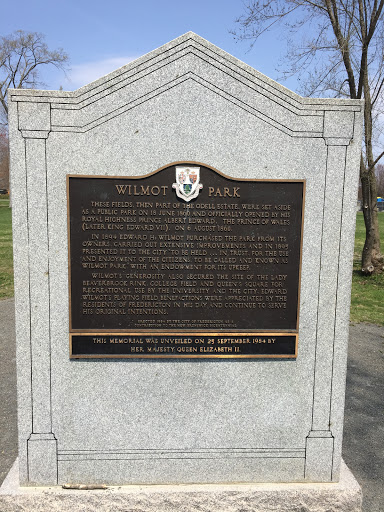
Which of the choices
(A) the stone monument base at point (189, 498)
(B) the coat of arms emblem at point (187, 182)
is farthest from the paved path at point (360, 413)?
(B) the coat of arms emblem at point (187, 182)

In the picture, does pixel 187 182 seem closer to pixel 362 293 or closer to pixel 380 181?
pixel 362 293

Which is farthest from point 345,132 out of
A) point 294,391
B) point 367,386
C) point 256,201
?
point 367,386

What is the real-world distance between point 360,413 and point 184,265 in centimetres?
379

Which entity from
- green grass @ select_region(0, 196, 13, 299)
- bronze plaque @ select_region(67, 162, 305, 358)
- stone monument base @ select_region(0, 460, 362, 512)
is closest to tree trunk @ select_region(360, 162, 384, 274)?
bronze plaque @ select_region(67, 162, 305, 358)

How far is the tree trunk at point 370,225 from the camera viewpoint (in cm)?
1417

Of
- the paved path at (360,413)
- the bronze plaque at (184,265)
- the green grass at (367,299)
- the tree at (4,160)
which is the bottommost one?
the paved path at (360,413)

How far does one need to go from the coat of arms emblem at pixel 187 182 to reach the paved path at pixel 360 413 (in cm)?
352

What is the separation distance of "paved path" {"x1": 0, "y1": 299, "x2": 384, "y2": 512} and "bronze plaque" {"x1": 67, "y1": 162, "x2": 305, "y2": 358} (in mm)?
1838

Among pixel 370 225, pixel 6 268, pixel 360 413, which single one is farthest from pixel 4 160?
pixel 360 413

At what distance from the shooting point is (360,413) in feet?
18.7

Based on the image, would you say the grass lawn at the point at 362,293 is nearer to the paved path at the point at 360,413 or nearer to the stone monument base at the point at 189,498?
the paved path at the point at 360,413

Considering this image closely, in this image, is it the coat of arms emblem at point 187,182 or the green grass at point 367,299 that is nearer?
the coat of arms emblem at point 187,182

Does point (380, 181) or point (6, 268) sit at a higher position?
point (380, 181)

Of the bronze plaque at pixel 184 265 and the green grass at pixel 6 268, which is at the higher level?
the bronze plaque at pixel 184 265
